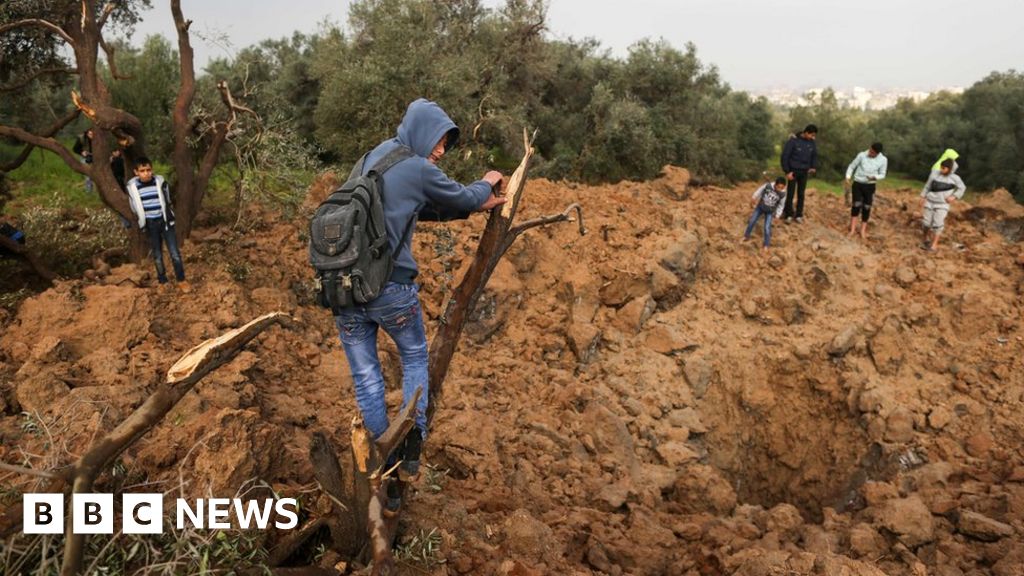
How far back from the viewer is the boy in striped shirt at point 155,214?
618cm

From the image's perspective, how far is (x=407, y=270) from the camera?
3.28 meters

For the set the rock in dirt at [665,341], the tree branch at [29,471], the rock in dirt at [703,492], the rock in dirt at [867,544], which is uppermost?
the tree branch at [29,471]

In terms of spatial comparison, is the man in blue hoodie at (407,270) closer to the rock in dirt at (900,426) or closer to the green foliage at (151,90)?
the rock in dirt at (900,426)

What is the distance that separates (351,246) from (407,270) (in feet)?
1.26

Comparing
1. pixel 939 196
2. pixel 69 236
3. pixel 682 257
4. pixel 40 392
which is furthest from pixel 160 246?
pixel 939 196

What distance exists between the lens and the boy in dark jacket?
33.8ft

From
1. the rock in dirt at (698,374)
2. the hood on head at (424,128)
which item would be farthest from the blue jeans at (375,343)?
the rock in dirt at (698,374)

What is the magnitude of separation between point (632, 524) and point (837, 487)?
11.7 feet

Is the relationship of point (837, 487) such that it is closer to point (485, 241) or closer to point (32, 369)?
point (485, 241)

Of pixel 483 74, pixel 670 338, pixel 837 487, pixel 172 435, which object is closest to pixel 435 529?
pixel 172 435

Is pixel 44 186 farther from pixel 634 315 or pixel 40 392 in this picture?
pixel 634 315

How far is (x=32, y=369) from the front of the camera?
4.35 metres

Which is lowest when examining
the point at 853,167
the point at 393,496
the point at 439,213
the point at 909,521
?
the point at 909,521

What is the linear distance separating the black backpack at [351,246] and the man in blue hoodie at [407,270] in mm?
106
